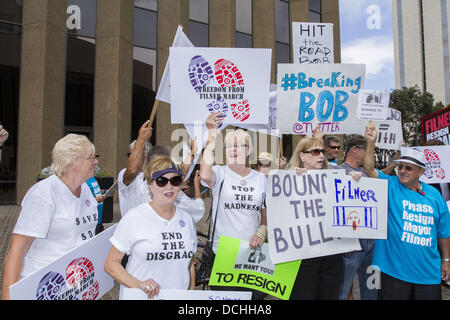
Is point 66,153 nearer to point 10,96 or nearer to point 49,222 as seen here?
point 49,222

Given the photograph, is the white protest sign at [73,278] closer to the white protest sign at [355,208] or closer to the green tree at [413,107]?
the white protest sign at [355,208]

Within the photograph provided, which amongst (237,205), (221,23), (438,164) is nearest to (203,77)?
(237,205)

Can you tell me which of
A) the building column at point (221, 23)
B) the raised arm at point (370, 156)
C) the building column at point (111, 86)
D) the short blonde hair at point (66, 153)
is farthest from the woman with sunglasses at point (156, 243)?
the building column at point (221, 23)

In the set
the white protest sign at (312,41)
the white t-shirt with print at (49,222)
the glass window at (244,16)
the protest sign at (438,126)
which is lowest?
the white t-shirt with print at (49,222)

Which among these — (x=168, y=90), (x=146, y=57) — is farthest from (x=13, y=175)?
(x=168, y=90)

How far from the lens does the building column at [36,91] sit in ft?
43.4

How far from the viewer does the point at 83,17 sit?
14523 millimetres

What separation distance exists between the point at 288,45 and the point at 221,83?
1706cm

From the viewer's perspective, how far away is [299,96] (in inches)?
172

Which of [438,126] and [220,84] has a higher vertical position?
[220,84]

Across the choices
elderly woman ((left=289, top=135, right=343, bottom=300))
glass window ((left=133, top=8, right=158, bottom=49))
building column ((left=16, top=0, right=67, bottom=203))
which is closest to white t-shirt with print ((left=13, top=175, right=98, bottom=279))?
elderly woman ((left=289, top=135, right=343, bottom=300))

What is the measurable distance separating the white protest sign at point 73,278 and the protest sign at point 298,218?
55.5 inches

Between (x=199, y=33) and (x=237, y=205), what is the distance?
15623 millimetres
